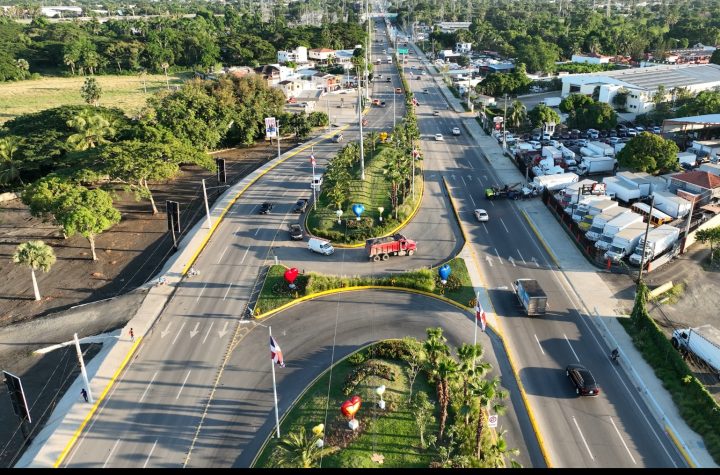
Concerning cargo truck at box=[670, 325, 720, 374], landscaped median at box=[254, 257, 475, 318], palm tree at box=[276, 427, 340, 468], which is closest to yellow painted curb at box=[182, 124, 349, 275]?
landscaped median at box=[254, 257, 475, 318]

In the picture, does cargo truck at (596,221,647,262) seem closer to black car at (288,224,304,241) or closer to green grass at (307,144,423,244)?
green grass at (307,144,423,244)

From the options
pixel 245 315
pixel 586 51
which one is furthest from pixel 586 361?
pixel 586 51

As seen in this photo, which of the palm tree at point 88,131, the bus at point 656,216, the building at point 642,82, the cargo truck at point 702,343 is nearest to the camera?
the cargo truck at point 702,343

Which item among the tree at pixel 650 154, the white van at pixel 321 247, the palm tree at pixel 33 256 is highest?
the tree at pixel 650 154

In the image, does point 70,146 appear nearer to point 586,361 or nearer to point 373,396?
point 373,396

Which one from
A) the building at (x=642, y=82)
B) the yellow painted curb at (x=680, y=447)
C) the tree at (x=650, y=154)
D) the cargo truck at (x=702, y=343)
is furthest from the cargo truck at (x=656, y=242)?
the building at (x=642, y=82)

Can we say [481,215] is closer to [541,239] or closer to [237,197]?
[541,239]

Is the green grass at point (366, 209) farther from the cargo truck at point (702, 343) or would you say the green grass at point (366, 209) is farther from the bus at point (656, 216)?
the cargo truck at point (702, 343)
